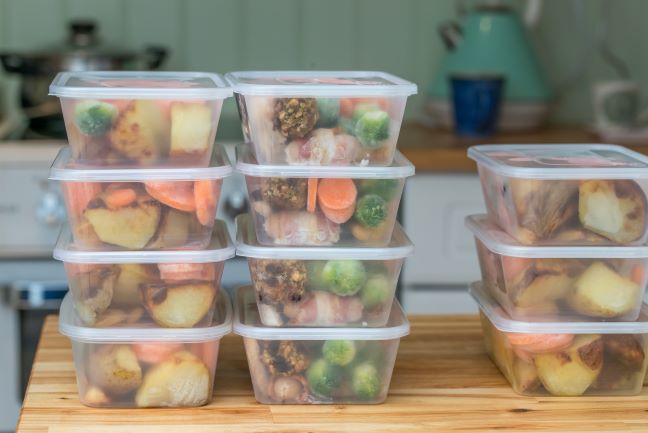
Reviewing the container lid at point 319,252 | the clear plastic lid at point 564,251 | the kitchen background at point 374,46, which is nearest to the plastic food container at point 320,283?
the container lid at point 319,252

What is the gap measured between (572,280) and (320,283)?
0.94ft

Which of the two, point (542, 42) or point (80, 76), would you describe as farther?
point (542, 42)

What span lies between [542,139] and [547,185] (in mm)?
1459

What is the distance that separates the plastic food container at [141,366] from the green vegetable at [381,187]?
0.22 meters

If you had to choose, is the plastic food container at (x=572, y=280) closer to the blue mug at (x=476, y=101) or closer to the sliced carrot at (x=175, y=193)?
the sliced carrot at (x=175, y=193)

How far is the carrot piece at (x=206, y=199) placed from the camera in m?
1.21

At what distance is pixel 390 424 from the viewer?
46.7 inches

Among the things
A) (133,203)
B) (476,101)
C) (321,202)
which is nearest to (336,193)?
(321,202)

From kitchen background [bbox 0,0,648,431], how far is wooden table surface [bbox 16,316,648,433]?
107cm

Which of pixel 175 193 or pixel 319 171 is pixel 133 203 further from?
pixel 319 171

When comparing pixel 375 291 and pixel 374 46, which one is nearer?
pixel 375 291

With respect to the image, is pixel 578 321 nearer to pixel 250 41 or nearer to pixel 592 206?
pixel 592 206

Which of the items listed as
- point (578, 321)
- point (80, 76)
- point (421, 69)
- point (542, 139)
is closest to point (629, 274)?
point (578, 321)

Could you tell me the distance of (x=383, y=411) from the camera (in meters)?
1.23
